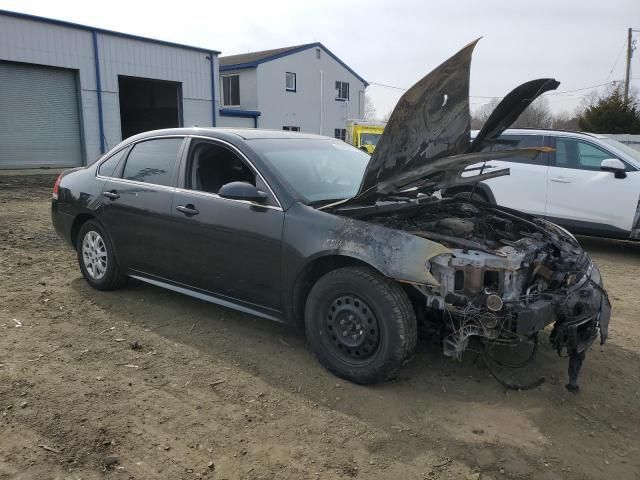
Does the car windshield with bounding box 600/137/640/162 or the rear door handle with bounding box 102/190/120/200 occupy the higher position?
the car windshield with bounding box 600/137/640/162

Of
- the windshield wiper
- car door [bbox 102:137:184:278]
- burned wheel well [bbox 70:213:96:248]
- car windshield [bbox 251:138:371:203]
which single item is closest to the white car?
car windshield [bbox 251:138:371:203]

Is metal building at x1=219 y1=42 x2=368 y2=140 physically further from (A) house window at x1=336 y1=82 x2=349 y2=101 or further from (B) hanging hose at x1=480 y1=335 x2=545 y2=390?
(B) hanging hose at x1=480 y1=335 x2=545 y2=390

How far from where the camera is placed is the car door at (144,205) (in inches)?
185

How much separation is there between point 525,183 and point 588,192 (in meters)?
0.89

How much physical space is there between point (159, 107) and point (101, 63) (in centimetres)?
627

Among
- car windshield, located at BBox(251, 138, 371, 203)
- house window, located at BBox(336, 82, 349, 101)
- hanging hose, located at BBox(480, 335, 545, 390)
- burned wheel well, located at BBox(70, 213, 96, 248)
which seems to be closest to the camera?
hanging hose, located at BBox(480, 335, 545, 390)

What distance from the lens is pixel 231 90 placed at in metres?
34.2

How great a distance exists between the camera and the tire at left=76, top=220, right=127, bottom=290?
5289mm

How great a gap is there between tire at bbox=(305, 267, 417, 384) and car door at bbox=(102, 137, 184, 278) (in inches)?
65.3

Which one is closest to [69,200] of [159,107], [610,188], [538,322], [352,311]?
[352,311]

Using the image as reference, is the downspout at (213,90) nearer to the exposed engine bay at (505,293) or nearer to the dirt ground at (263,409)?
the dirt ground at (263,409)

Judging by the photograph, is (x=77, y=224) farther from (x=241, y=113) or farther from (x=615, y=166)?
(x=241, y=113)

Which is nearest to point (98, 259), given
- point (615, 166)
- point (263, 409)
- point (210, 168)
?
point (210, 168)

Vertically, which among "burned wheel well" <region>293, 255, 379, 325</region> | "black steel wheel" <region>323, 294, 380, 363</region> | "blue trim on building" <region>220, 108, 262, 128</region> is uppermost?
"blue trim on building" <region>220, 108, 262, 128</region>
